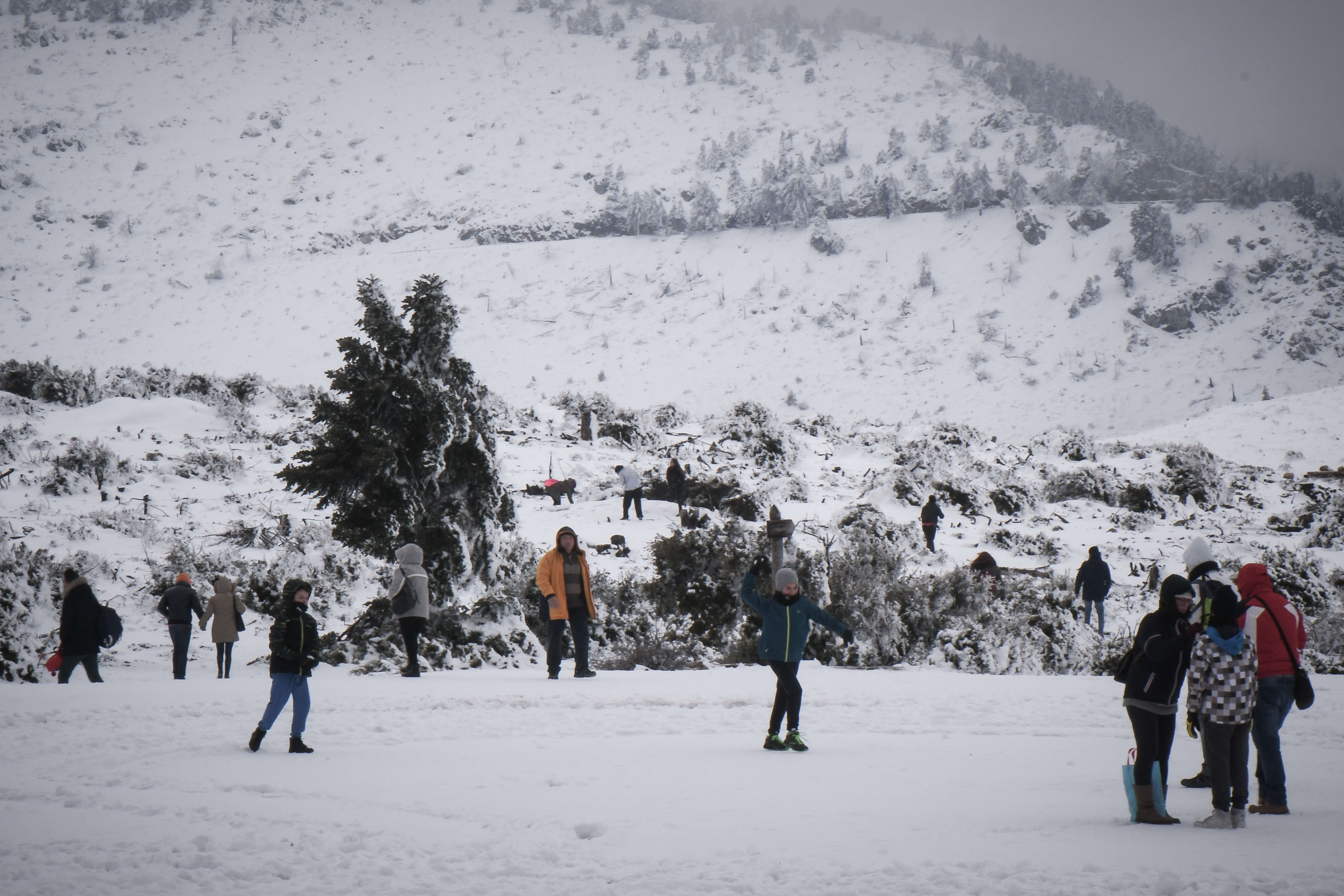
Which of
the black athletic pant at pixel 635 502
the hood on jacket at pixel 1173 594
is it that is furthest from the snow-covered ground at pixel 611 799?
the black athletic pant at pixel 635 502

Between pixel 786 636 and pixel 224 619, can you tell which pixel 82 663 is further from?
pixel 786 636

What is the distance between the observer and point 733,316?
5850cm

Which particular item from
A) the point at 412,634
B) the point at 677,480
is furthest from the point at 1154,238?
the point at 412,634

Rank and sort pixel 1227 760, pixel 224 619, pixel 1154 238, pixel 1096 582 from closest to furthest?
pixel 1227 760
pixel 224 619
pixel 1096 582
pixel 1154 238

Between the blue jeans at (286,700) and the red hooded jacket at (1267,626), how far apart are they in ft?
20.1

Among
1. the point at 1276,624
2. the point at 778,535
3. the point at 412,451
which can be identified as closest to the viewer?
the point at 1276,624

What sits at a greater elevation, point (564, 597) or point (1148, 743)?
point (564, 597)

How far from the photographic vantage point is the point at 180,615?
11000 mm

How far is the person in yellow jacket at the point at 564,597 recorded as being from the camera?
947 cm

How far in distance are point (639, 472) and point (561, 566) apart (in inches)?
645

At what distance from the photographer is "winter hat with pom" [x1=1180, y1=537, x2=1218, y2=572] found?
18.1ft

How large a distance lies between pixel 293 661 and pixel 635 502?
49.8ft

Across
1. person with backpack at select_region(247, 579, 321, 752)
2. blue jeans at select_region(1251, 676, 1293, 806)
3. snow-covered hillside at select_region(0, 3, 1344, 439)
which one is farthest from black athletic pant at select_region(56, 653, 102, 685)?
snow-covered hillside at select_region(0, 3, 1344, 439)

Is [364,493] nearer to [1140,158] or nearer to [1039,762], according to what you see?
[1039,762]
